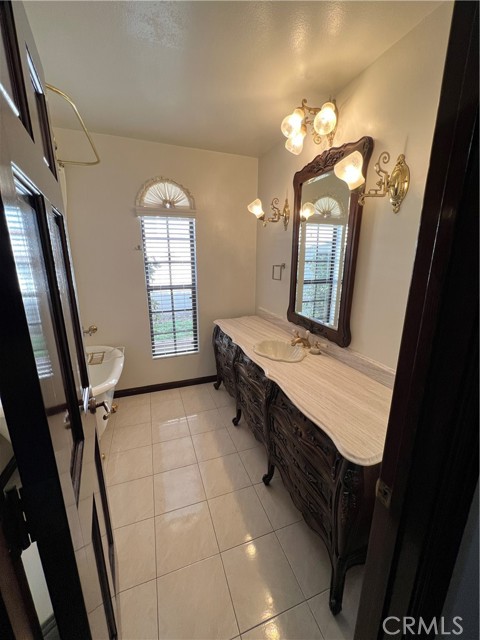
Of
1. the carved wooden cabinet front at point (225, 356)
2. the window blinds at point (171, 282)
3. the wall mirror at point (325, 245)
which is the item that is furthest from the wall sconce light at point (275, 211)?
the carved wooden cabinet front at point (225, 356)

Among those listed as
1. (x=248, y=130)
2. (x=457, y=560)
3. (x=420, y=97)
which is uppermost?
(x=248, y=130)

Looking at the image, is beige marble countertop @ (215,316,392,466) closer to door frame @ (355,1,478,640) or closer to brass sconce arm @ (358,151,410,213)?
door frame @ (355,1,478,640)

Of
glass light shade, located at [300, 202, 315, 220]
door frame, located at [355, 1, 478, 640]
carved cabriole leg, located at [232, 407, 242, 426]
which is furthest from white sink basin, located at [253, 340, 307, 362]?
door frame, located at [355, 1, 478, 640]

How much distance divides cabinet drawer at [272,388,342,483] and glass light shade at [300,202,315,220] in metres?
1.33

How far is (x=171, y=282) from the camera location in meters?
2.72

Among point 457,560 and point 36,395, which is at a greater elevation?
point 36,395

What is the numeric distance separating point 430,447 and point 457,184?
1.67 feet

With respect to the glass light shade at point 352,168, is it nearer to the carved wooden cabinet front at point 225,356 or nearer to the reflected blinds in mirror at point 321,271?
the reflected blinds in mirror at point 321,271

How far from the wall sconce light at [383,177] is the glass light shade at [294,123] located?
16.4 inches

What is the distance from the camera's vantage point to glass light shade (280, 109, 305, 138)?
149cm

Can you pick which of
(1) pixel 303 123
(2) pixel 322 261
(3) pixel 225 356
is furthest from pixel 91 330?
(1) pixel 303 123

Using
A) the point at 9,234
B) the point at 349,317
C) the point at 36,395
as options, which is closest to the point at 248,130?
the point at 349,317

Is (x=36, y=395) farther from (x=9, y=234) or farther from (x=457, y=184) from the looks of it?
(x=457, y=184)

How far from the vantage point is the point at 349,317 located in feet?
5.29
